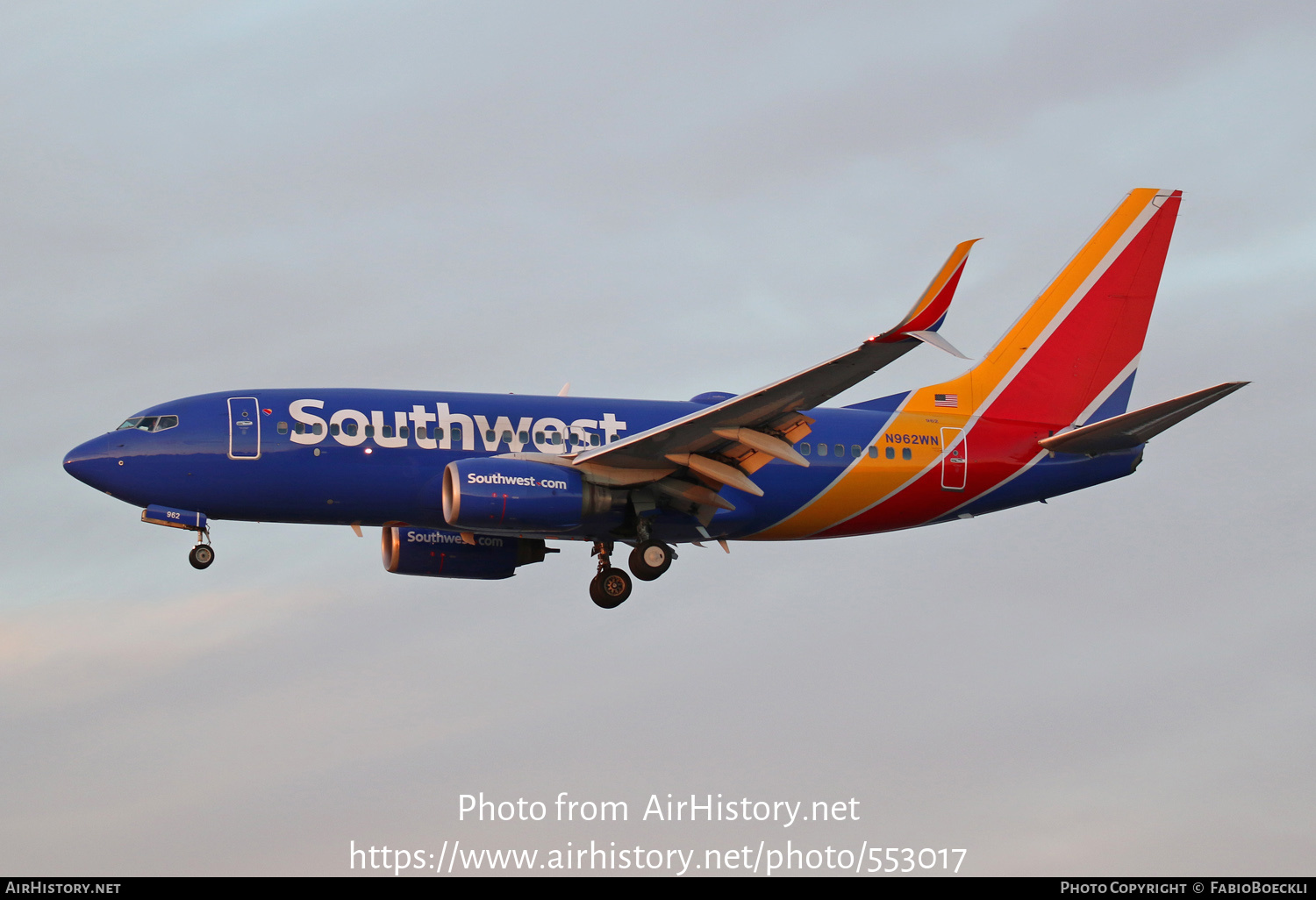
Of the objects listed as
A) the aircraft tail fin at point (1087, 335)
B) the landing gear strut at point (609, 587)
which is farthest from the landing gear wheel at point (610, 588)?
the aircraft tail fin at point (1087, 335)

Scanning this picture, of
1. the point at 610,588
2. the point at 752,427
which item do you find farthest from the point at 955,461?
the point at 610,588

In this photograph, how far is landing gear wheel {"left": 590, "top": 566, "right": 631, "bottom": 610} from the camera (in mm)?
37406

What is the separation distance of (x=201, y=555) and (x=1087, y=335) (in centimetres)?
2344

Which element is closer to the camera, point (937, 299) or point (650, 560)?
point (937, 299)

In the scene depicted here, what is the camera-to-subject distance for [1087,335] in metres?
41.0

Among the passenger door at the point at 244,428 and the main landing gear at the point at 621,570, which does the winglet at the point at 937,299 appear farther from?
the passenger door at the point at 244,428

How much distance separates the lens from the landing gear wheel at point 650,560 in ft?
119

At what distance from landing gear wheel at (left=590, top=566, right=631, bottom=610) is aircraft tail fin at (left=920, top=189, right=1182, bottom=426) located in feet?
30.3

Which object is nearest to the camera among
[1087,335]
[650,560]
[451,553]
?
[650,560]

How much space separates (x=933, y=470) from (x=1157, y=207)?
10.7 meters

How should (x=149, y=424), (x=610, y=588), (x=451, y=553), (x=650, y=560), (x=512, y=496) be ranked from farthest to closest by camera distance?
(x=451, y=553), (x=610, y=588), (x=650, y=560), (x=149, y=424), (x=512, y=496)

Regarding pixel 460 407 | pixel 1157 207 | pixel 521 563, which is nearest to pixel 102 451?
pixel 460 407

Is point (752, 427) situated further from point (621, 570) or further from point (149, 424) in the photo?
point (149, 424)

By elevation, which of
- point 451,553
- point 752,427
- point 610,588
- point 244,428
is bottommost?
point 610,588
